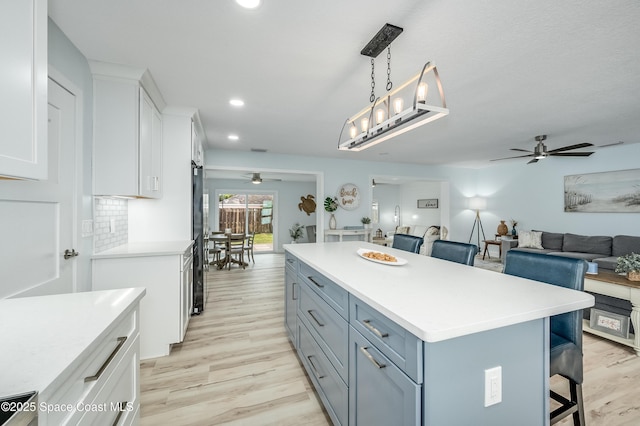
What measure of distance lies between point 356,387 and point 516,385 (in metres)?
0.65

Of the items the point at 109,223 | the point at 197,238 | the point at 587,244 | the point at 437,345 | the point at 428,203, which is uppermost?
the point at 428,203

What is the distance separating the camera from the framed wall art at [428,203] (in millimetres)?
8414

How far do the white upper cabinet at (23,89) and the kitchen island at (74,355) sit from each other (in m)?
0.49

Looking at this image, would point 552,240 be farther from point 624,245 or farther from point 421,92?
point 421,92

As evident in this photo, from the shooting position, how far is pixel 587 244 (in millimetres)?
4801

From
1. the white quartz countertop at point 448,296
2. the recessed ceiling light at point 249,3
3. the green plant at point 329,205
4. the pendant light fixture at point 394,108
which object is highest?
the recessed ceiling light at point 249,3

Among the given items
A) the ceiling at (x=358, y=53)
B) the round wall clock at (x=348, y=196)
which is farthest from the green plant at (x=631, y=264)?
the round wall clock at (x=348, y=196)

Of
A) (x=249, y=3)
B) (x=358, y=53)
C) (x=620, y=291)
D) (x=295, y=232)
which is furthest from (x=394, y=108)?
(x=295, y=232)

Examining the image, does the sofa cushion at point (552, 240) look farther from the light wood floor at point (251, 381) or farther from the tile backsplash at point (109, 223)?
the tile backsplash at point (109, 223)

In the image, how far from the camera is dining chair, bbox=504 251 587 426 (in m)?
1.34

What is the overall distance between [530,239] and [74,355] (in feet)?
22.9

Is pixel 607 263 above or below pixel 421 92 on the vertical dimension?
below

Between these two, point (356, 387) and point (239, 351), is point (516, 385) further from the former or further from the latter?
point (239, 351)

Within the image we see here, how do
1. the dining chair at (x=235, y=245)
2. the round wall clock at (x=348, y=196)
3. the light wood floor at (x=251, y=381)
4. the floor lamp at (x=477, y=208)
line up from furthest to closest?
the floor lamp at (x=477, y=208)
the dining chair at (x=235, y=245)
the round wall clock at (x=348, y=196)
the light wood floor at (x=251, y=381)
